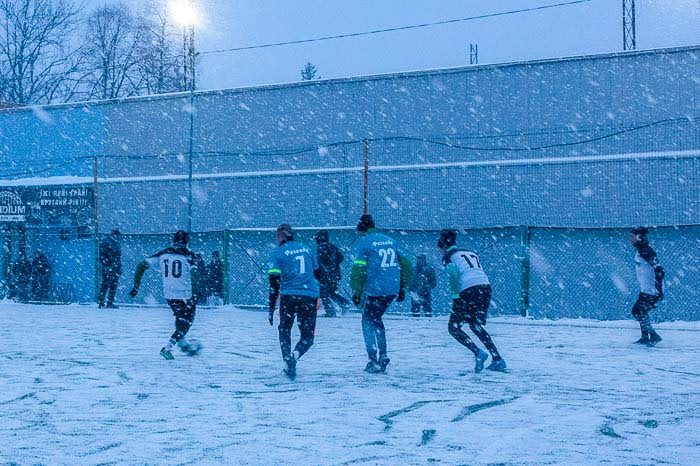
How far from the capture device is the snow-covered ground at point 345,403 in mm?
6566

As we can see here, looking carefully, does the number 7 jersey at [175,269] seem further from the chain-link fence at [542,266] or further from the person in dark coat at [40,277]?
the person in dark coat at [40,277]

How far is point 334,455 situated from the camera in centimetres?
642

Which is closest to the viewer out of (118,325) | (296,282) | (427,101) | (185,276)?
(296,282)

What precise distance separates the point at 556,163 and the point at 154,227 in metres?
12.7

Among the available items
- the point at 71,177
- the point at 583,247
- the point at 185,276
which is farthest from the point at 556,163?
the point at 71,177

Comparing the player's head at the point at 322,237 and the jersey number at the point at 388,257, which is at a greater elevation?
the player's head at the point at 322,237

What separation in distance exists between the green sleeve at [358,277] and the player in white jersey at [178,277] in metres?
2.62

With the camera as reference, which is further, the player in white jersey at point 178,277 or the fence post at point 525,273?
the fence post at point 525,273

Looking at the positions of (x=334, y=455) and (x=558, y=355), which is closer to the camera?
(x=334, y=455)

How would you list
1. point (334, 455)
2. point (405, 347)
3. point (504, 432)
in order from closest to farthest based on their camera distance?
1. point (334, 455)
2. point (504, 432)
3. point (405, 347)

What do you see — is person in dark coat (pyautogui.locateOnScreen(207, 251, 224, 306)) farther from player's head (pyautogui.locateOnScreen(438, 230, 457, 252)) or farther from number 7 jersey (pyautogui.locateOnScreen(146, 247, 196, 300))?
player's head (pyautogui.locateOnScreen(438, 230, 457, 252))

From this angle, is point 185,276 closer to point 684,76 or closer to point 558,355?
point 558,355

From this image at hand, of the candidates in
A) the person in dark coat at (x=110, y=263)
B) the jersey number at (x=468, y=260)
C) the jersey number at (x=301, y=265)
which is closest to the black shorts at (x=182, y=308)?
the jersey number at (x=301, y=265)

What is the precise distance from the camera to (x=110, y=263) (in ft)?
75.6
